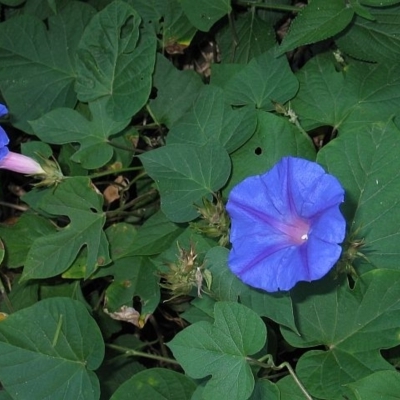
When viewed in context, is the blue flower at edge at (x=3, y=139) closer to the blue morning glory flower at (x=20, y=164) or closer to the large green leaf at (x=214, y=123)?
the blue morning glory flower at (x=20, y=164)

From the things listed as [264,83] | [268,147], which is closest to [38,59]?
[264,83]

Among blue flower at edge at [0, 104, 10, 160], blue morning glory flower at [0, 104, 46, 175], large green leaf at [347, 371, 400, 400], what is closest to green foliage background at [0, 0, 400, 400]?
large green leaf at [347, 371, 400, 400]

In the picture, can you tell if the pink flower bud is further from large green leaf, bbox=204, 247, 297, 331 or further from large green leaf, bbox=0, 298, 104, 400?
large green leaf, bbox=204, 247, 297, 331

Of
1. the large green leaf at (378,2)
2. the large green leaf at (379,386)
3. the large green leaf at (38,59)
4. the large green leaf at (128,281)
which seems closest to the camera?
the large green leaf at (379,386)

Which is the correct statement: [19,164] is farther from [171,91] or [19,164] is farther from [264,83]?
[264,83]

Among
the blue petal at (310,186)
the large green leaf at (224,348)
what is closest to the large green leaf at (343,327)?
the large green leaf at (224,348)

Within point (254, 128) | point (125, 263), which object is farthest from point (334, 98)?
point (125, 263)
